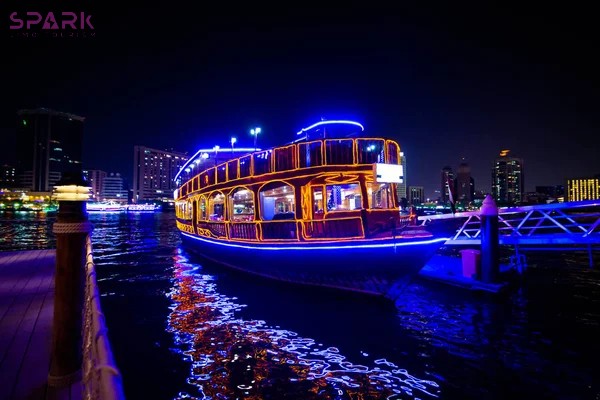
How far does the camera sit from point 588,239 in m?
13.5

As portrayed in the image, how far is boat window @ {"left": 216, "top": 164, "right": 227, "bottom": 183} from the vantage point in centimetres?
1682

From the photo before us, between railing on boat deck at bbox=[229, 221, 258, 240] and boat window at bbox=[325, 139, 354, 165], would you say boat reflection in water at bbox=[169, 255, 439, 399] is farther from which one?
boat window at bbox=[325, 139, 354, 165]

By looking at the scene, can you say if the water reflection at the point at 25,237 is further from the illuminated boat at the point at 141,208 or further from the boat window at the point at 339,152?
the illuminated boat at the point at 141,208

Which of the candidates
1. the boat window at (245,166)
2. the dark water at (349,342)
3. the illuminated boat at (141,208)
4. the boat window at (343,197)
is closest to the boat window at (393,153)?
the boat window at (343,197)

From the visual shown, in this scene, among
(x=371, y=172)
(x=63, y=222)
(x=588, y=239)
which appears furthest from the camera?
(x=588, y=239)

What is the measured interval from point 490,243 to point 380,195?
4578 millimetres

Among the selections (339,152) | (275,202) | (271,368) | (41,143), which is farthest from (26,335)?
(41,143)

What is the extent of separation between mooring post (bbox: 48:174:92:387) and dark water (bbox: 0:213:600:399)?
306 cm

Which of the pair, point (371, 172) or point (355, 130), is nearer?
point (371, 172)

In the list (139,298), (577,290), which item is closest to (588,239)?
(577,290)

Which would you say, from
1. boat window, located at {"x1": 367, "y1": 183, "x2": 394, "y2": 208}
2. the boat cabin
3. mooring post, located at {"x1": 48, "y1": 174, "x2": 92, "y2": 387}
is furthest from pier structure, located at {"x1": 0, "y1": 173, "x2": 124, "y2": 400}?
boat window, located at {"x1": 367, "y1": 183, "x2": 394, "y2": 208}

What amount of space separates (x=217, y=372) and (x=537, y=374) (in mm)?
6589

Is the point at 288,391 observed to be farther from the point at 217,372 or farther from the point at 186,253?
the point at 186,253

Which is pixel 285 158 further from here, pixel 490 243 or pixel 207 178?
pixel 490 243
